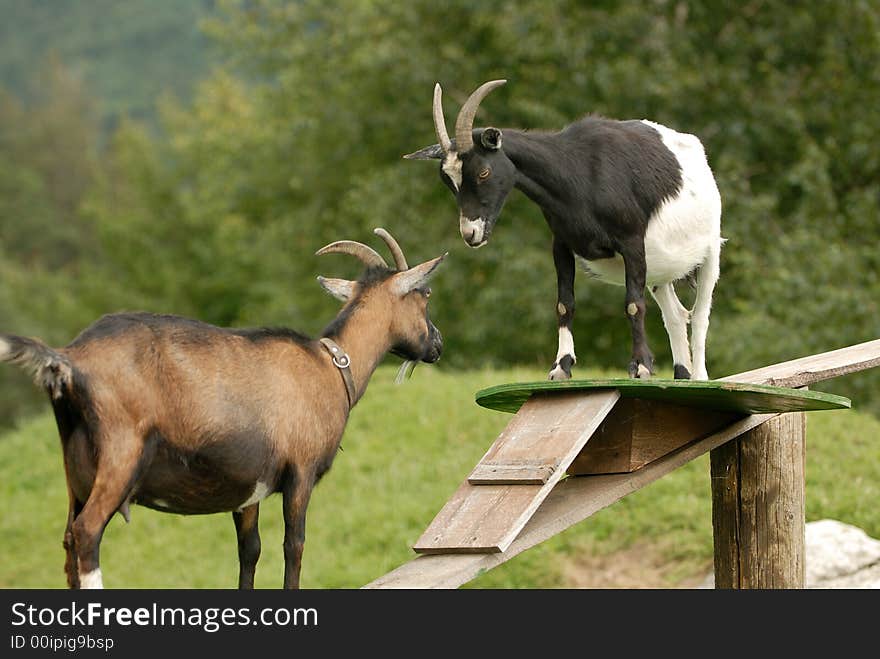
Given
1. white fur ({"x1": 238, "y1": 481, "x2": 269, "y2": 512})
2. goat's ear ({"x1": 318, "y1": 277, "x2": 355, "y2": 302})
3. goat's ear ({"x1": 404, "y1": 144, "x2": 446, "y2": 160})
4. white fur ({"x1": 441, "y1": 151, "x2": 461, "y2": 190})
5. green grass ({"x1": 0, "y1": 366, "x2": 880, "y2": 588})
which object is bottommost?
white fur ({"x1": 238, "y1": 481, "x2": 269, "y2": 512})

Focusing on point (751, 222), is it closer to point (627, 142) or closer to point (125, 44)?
point (627, 142)

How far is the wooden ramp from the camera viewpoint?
193 inches

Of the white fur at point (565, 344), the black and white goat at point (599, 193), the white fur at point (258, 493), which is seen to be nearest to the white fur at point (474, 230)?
the black and white goat at point (599, 193)

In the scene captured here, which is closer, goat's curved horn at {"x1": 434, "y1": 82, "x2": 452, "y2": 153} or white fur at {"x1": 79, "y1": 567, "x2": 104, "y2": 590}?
white fur at {"x1": 79, "y1": 567, "x2": 104, "y2": 590}

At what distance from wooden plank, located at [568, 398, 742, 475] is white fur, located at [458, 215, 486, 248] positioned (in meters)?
1.14

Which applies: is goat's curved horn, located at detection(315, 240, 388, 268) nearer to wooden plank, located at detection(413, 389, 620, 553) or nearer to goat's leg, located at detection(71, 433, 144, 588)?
wooden plank, located at detection(413, 389, 620, 553)

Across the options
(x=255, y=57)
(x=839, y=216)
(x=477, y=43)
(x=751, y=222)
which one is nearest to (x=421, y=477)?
(x=751, y=222)

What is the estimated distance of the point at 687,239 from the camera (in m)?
5.76

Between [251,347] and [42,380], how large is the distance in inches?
32.6

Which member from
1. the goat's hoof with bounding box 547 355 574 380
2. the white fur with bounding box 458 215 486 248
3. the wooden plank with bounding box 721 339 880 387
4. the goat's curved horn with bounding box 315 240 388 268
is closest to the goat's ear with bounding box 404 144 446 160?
the white fur with bounding box 458 215 486 248

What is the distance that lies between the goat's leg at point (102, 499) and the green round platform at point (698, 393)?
1.77 meters

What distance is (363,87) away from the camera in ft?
74.5

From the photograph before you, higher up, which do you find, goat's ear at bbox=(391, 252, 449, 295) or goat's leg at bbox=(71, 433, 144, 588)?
goat's ear at bbox=(391, 252, 449, 295)

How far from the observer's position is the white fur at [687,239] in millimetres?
5633
